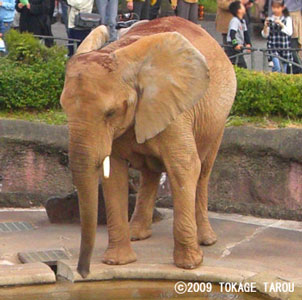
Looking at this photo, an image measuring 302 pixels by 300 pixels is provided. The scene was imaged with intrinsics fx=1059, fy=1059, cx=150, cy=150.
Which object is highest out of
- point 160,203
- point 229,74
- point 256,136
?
point 229,74

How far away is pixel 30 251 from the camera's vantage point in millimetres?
9562

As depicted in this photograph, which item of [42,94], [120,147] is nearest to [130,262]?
[120,147]

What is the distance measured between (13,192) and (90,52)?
327 cm

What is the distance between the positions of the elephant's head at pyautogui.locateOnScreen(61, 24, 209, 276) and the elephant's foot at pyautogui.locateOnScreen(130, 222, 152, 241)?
58.1 inches

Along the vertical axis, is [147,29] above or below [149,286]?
above

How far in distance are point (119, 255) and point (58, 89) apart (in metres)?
3.54

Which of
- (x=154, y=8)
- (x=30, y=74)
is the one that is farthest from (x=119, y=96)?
(x=154, y=8)

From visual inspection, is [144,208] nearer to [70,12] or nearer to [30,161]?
[30,161]

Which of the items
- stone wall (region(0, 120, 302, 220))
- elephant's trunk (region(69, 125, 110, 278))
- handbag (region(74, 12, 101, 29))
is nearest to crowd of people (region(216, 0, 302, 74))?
handbag (region(74, 12, 101, 29))

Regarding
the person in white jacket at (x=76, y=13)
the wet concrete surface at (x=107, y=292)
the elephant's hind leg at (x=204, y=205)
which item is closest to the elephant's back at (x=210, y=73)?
the elephant's hind leg at (x=204, y=205)

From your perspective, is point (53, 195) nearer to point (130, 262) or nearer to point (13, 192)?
point (13, 192)

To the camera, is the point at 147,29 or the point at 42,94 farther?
the point at 42,94

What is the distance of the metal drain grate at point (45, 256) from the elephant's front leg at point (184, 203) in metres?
1.06

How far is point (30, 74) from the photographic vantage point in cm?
1211
